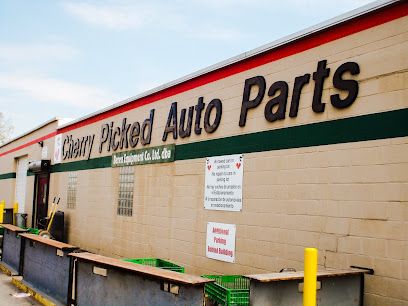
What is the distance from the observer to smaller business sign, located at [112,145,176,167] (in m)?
10.1

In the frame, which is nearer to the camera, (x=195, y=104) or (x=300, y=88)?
(x=300, y=88)

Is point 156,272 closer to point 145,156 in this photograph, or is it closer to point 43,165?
point 145,156

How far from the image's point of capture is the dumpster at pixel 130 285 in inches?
172

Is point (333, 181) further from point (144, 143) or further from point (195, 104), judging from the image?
point (144, 143)

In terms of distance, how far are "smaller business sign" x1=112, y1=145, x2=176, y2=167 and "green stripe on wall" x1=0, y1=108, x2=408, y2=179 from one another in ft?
1.52

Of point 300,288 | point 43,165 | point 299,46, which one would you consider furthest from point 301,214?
point 43,165

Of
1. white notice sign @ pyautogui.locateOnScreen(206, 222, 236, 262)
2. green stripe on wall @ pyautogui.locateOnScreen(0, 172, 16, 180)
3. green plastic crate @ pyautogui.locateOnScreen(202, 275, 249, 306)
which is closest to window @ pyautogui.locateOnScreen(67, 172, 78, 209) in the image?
white notice sign @ pyautogui.locateOnScreen(206, 222, 236, 262)

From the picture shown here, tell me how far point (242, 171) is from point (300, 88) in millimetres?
1883

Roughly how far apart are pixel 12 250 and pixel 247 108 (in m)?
6.67

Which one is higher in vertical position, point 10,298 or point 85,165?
point 85,165

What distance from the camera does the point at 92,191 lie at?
13820 millimetres

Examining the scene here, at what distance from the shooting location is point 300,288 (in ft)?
14.6

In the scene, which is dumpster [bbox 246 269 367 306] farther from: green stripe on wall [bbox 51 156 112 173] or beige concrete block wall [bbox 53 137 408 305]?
green stripe on wall [bbox 51 156 112 173]

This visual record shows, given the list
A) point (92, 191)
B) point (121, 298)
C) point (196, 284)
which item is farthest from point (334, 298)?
point (92, 191)
